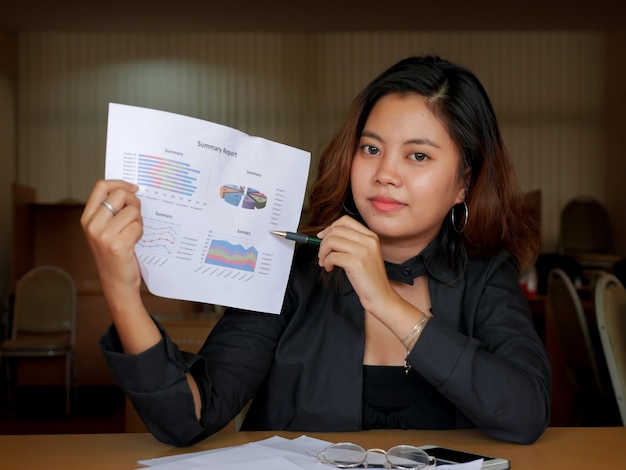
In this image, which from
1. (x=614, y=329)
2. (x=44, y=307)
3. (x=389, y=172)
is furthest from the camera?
(x=44, y=307)

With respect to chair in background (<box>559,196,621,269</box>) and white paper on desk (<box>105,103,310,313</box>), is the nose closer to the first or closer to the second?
white paper on desk (<box>105,103,310,313</box>)

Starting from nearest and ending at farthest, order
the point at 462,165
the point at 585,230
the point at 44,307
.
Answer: the point at 462,165 → the point at 44,307 → the point at 585,230

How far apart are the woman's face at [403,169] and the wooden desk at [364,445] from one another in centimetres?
38

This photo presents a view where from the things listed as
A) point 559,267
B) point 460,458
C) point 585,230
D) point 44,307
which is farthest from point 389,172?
point 585,230

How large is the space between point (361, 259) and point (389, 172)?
0.71 feet

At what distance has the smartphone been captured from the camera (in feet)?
3.90

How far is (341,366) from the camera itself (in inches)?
62.9

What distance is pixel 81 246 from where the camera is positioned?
7.36 metres

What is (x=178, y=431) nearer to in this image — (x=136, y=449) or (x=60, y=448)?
(x=136, y=449)

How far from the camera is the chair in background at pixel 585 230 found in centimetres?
916

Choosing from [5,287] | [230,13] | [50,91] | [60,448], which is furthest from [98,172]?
[60,448]

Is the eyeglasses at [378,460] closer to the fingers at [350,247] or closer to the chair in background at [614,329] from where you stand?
the fingers at [350,247]

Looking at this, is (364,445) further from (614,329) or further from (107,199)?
(614,329)

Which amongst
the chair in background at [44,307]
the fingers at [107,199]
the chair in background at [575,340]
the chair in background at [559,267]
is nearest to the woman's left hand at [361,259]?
the fingers at [107,199]
